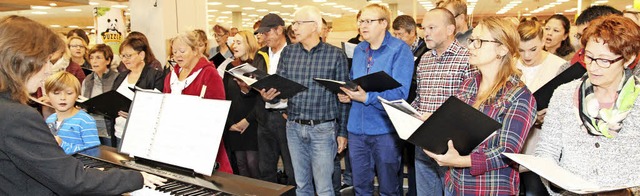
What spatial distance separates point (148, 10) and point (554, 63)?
412cm

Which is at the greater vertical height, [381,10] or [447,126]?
[381,10]

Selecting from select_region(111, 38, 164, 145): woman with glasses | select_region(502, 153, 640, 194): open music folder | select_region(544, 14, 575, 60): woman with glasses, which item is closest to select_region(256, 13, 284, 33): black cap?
select_region(111, 38, 164, 145): woman with glasses

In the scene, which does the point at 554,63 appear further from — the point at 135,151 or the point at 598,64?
the point at 135,151

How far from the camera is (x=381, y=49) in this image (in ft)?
9.93

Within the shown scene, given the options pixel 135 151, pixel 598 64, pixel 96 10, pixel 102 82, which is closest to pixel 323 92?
pixel 135 151

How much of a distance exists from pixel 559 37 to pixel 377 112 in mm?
1551

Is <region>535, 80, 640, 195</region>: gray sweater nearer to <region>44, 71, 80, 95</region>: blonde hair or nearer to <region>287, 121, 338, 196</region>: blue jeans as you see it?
<region>287, 121, 338, 196</region>: blue jeans

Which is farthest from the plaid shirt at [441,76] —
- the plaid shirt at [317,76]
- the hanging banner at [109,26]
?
the hanging banner at [109,26]

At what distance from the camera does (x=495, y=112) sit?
6.22ft

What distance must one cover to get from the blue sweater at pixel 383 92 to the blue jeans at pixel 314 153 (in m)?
0.16

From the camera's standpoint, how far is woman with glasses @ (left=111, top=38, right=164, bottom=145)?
3.62 m

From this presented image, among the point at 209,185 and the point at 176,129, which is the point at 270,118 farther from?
the point at 209,185

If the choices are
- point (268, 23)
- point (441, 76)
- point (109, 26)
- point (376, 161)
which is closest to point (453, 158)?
point (441, 76)

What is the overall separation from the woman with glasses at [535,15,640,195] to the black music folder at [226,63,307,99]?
1.54 m
